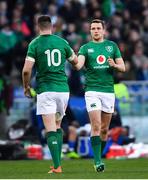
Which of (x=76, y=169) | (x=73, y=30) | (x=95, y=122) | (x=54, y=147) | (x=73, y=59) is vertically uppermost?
(x=73, y=59)

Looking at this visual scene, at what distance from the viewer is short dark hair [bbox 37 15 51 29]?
16.7 meters

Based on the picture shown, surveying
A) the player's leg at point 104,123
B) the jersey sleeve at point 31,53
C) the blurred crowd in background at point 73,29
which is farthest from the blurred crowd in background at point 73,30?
the jersey sleeve at point 31,53

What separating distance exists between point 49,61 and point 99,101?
117 cm

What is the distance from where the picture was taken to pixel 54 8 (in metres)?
28.5

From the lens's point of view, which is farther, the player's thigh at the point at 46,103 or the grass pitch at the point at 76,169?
the player's thigh at the point at 46,103

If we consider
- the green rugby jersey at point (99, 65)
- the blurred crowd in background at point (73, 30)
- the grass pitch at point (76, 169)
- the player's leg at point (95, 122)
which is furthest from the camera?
the blurred crowd in background at point (73, 30)

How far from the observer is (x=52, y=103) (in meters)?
16.9

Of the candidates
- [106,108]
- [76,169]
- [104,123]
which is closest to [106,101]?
[106,108]

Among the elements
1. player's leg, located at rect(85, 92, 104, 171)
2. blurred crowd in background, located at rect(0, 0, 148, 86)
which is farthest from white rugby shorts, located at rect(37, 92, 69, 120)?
blurred crowd in background, located at rect(0, 0, 148, 86)

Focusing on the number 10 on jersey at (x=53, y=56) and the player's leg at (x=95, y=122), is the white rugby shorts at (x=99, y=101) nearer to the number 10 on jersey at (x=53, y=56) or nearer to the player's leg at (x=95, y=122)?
the player's leg at (x=95, y=122)

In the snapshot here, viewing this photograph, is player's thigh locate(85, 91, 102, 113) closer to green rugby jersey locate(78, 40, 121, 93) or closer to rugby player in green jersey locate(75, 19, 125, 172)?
rugby player in green jersey locate(75, 19, 125, 172)

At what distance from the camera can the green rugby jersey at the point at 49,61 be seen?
16.9m

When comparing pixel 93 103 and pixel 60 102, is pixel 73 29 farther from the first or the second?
pixel 60 102

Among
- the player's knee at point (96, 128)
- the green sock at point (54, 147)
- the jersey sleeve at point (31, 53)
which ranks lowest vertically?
the green sock at point (54, 147)
